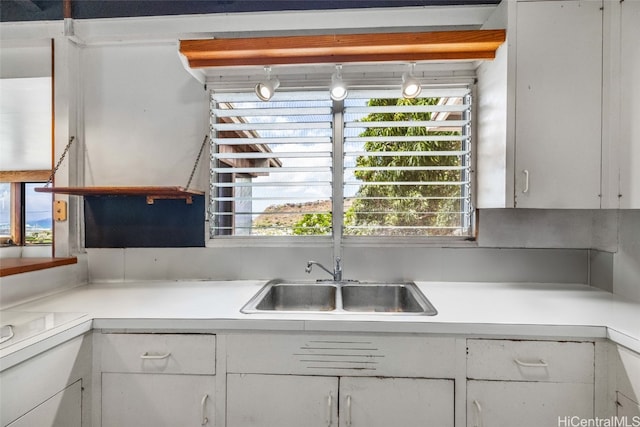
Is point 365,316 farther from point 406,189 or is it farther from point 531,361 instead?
point 406,189

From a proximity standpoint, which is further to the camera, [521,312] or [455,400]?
[521,312]

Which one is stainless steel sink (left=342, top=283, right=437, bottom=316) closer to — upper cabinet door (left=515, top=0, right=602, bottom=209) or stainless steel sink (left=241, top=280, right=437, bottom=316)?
stainless steel sink (left=241, top=280, right=437, bottom=316)

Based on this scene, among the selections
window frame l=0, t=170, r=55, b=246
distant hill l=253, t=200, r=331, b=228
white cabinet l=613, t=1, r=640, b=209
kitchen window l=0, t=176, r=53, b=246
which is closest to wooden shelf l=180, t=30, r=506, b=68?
white cabinet l=613, t=1, r=640, b=209

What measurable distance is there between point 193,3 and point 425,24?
1416mm

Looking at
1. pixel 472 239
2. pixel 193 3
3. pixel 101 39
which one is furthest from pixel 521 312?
pixel 101 39

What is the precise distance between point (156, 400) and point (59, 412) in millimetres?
320

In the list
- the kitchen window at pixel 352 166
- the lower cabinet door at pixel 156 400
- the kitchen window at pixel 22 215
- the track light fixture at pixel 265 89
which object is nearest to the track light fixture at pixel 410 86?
the kitchen window at pixel 352 166

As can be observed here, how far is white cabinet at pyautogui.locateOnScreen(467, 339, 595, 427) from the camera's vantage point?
3.84ft

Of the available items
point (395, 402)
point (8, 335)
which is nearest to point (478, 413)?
point (395, 402)

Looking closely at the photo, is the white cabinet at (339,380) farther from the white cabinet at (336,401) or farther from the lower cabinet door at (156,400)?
the lower cabinet door at (156,400)

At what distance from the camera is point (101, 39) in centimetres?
190

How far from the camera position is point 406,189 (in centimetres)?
193

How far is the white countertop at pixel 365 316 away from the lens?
1162mm

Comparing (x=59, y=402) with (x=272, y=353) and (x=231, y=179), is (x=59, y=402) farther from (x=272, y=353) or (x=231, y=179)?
(x=231, y=179)
